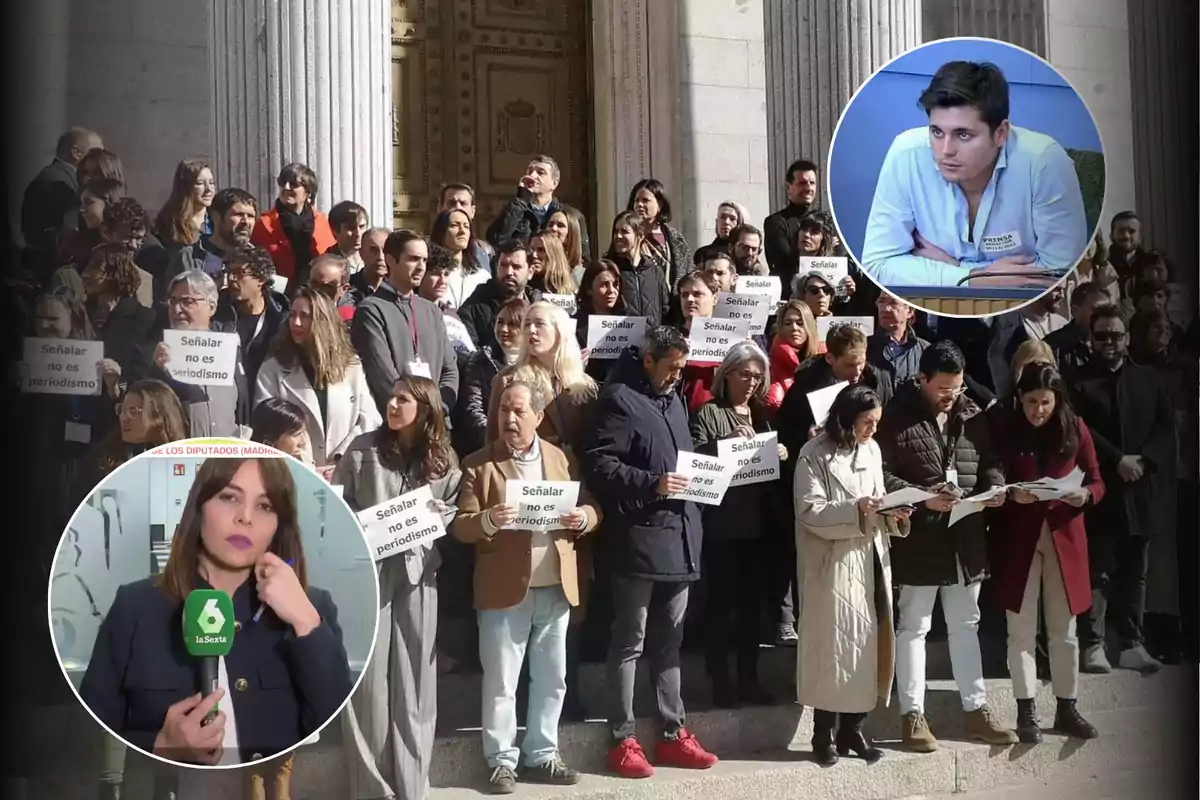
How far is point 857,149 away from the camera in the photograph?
838 cm

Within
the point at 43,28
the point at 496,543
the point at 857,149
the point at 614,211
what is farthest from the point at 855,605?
the point at 43,28

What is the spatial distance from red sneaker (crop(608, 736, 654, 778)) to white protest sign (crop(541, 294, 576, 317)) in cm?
197

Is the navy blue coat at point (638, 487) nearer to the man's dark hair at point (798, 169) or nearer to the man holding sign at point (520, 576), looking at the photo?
the man holding sign at point (520, 576)

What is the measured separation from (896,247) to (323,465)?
3.23 metres

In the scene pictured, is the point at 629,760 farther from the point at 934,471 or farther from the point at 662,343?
the point at 934,471

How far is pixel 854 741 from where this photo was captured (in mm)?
7586

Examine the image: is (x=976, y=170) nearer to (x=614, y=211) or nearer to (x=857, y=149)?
(x=857, y=149)

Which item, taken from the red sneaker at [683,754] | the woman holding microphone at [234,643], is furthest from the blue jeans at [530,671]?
the woman holding microphone at [234,643]

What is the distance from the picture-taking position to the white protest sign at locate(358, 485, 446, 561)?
6785 millimetres

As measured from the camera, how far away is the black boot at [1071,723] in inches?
316

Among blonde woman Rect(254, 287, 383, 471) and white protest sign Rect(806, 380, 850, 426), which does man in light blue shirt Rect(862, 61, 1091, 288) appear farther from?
blonde woman Rect(254, 287, 383, 471)

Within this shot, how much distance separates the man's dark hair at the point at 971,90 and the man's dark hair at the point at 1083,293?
972mm

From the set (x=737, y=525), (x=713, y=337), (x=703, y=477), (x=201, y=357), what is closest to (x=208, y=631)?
(x=201, y=357)

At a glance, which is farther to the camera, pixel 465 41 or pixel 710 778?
pixel 465 41
